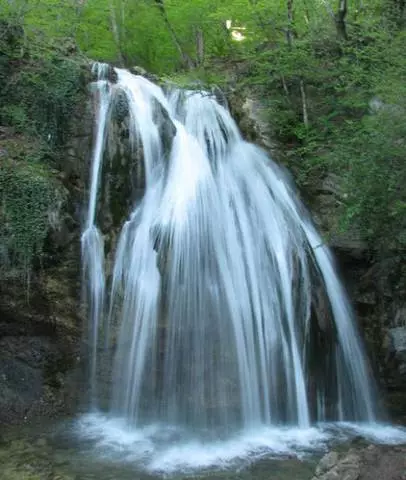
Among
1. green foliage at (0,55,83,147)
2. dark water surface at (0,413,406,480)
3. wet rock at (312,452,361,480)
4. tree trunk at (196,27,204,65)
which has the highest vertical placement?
tree trunk at (196,27,204,65)

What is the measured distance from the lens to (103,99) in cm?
998

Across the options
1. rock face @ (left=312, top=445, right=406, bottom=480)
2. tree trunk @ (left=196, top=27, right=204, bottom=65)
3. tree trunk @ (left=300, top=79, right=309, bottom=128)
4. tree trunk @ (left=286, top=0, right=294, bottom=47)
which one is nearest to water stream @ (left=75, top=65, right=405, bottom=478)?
rock face @ (left=312, top=445, right=406, bottom=480)

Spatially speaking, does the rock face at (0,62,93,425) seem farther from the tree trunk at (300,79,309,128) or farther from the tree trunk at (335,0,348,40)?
the tree trunk at (335,0,348,40)

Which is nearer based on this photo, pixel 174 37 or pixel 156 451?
pixel 156 451

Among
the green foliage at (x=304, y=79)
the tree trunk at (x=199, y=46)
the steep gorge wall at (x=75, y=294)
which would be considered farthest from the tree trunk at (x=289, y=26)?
the tree trunk at (x=199, y=46)

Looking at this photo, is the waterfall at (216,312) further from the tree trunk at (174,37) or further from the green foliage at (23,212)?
the tree trunk at (174,37)

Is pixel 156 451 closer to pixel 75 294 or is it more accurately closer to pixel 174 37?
pixel 75 294

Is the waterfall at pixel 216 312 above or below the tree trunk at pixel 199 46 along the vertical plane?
below

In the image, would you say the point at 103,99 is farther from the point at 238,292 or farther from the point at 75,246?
the point at 238,292

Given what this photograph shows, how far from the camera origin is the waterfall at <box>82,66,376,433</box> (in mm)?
7438

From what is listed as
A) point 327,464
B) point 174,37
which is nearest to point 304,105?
point 174,37

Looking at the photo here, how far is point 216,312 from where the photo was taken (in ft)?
25.5

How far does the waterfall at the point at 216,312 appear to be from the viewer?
7438 mm

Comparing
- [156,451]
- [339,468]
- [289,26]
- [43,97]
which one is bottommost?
[339,468]
